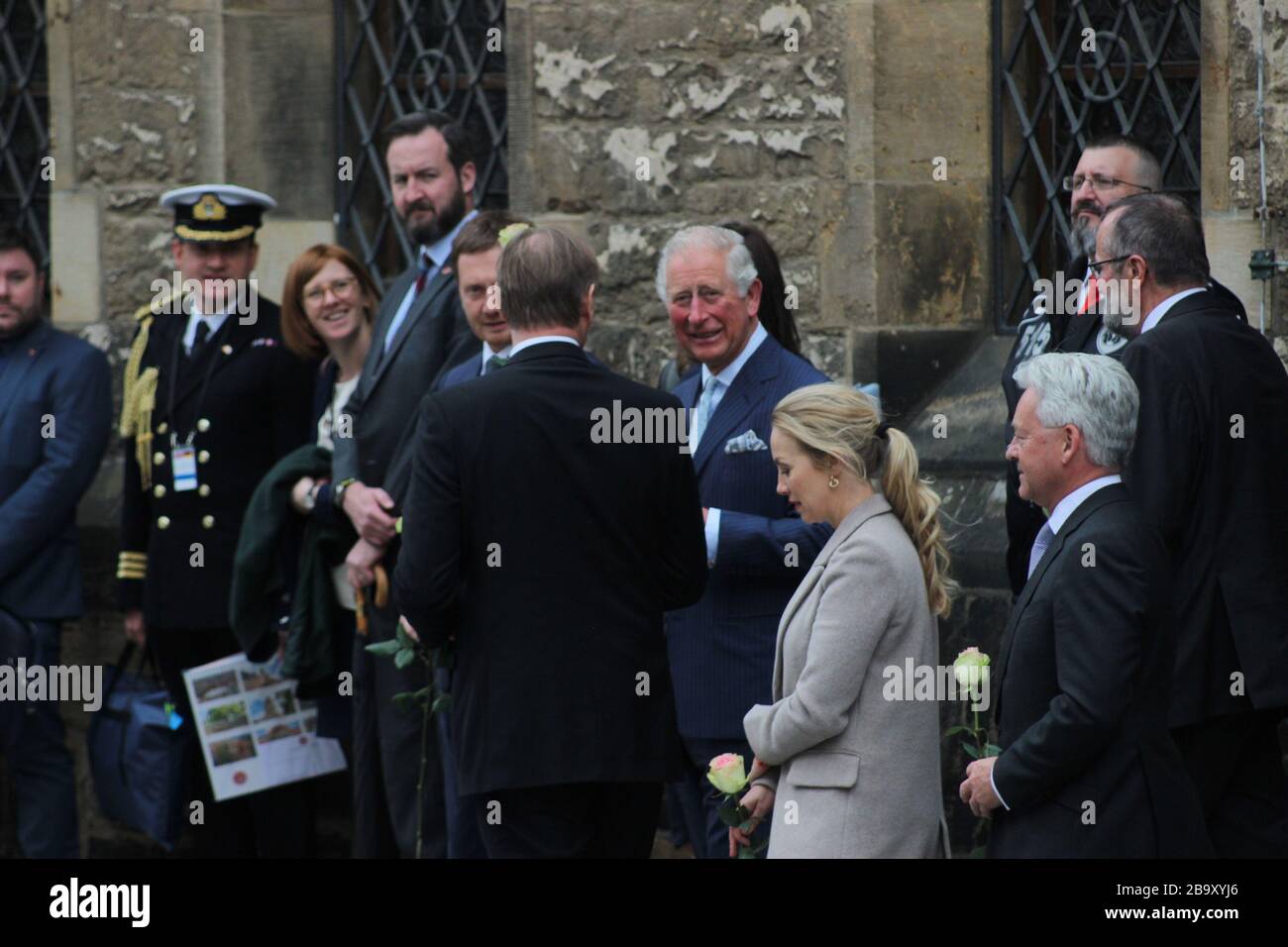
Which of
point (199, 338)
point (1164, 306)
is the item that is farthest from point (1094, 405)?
point (199, 338)

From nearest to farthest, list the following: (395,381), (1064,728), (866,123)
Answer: (1064,728) → (395,381) → (866,123)

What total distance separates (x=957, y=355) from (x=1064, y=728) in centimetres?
294

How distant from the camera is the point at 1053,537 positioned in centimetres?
382

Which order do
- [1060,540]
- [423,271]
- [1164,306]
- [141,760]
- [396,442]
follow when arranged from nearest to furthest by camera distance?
[1060,540], [1164,306], [396,442], [423,271], [141,760]

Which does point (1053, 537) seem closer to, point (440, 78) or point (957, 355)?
point (957, 355)

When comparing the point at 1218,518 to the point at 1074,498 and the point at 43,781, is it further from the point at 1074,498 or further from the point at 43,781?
the point at 43,781

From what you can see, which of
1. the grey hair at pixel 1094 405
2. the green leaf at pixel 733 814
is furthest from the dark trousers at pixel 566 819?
the grey hair at pixel 1094 405

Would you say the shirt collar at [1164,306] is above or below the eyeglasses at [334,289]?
below

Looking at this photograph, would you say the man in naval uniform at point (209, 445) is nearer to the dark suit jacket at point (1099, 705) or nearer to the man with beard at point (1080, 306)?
the man with beard at point (1080, 306)

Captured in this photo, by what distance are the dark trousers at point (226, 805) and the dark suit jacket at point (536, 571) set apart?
85.9 inches

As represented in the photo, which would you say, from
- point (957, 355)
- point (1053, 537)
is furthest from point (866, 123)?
point (1053, 537)

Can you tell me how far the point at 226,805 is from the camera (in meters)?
6.54

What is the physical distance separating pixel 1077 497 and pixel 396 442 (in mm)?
2507

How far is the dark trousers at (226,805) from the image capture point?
6441mm
